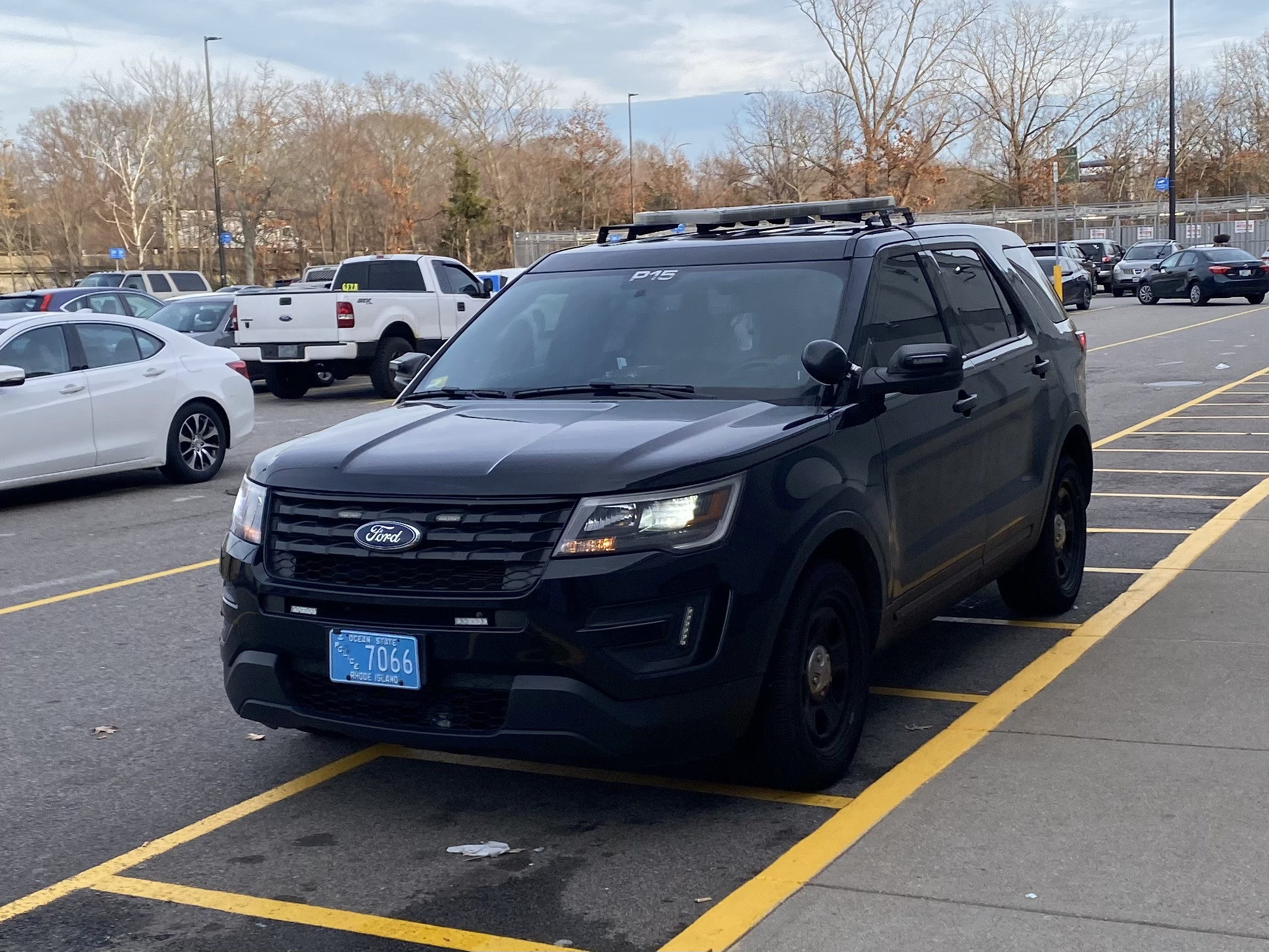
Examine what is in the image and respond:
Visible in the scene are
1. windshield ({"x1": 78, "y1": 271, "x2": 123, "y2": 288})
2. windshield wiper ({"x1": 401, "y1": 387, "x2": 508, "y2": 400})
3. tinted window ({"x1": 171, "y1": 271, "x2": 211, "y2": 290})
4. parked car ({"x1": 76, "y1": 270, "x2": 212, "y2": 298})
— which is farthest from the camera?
tinted window ({"x1": 171, "y1": 271, "x2": 211, "y2": 290})

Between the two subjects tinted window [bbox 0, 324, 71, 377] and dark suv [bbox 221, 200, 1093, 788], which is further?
tinted window [bbox 0, 324, 71, 377]

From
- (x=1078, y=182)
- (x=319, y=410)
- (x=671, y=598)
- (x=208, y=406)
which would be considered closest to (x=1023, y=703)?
(x=671, y=598)

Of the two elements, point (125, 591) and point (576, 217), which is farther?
point (576, 217)

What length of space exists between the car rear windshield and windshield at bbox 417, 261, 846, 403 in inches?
624

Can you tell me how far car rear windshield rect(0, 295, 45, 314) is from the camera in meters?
20.1

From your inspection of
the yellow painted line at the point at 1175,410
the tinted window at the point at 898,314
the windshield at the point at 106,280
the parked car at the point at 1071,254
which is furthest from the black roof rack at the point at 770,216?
the windshield at the point at 106,280

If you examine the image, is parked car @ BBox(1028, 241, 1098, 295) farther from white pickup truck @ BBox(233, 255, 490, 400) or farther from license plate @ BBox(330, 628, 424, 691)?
license plate @ BBox(330, 628, 424, 691)

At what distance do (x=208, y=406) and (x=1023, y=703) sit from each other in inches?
372

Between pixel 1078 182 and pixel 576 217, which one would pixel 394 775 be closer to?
pixel 576 217

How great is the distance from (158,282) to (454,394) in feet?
111

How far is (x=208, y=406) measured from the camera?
→ 13.5 meters

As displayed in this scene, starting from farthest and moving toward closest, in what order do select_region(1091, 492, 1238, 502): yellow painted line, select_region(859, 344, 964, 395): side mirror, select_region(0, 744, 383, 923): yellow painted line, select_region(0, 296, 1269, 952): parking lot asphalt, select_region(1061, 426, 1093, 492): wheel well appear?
select_region(1091, 492, 1238, 502): yellow painted line
select_region(1061, 426, 1093, 492): wheel well
select_region(859, 344, 964, 395): side mirror
select_region(0, 744, 383, 923): yellow painted line
select_region(0, 296, 1269, 952): parking lot asphalt

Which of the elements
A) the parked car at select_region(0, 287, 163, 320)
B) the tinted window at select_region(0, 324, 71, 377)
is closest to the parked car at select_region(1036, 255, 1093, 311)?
the parked car at select_region(0, 287, 163, 320)

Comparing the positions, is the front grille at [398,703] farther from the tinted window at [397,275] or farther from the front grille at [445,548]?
the tinted window at [397,275]
